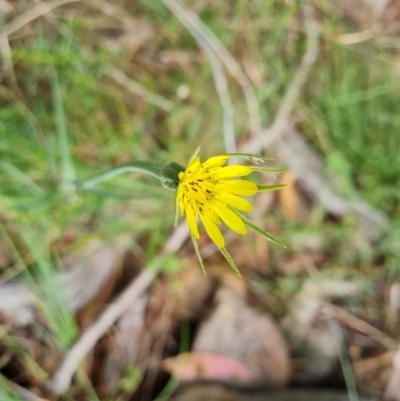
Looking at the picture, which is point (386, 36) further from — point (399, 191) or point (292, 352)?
point (292, 352)

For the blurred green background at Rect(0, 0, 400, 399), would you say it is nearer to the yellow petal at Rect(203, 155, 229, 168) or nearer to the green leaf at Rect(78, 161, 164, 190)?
the green leaf at Rect(78, 161, 164, 190)

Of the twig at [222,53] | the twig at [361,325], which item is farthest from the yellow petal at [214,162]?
Answer: the twig at [361,325]

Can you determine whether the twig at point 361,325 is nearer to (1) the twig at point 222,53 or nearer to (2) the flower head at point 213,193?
(1) the twig at point 222,53

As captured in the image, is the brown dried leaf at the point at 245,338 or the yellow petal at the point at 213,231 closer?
the yellow petal at the point at 213,231

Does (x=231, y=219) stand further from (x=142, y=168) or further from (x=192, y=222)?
(x=142, y=168)

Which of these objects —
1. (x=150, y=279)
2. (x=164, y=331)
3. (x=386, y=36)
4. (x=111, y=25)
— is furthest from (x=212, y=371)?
(x=386, y=36)

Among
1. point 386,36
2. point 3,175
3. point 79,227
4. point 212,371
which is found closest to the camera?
point 3,175
